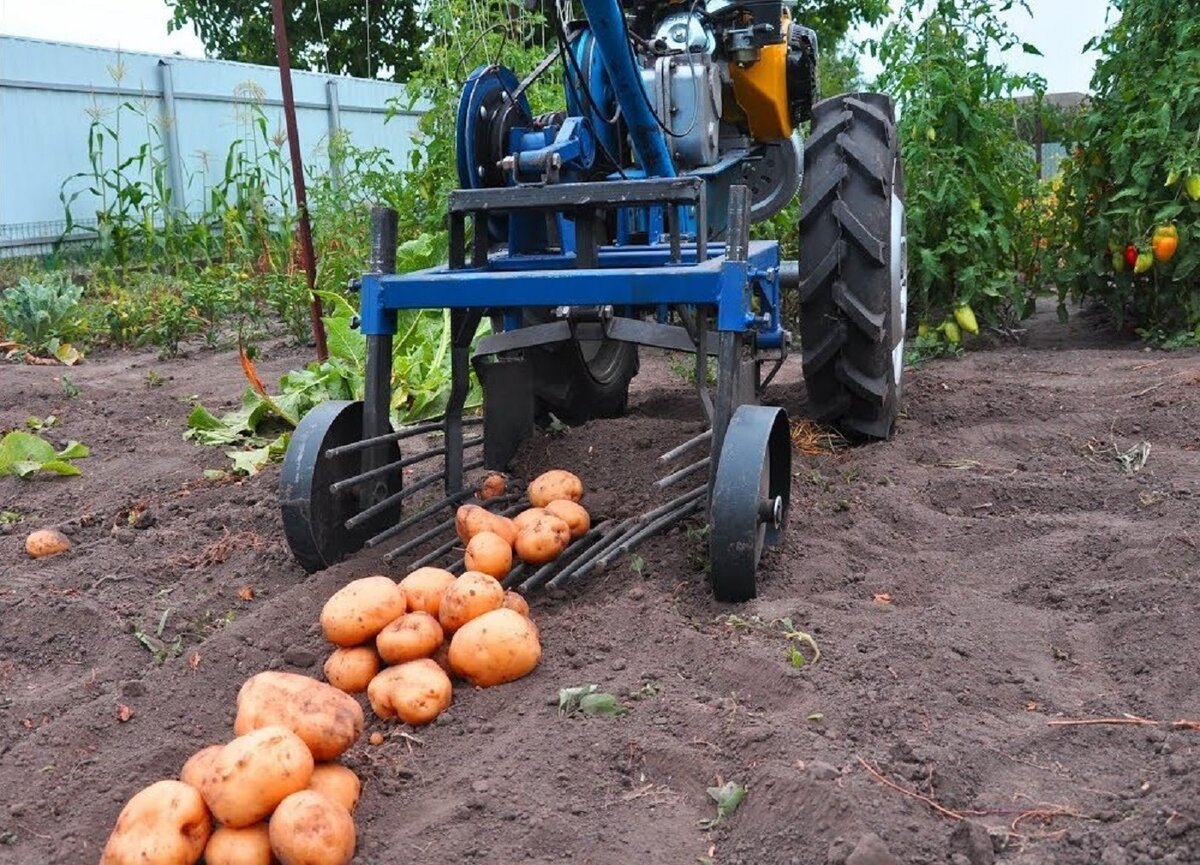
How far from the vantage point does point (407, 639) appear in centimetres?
292

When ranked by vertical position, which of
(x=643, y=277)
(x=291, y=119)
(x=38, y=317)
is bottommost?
(x=38, y=317)

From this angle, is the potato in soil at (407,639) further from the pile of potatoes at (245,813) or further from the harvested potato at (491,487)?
the harvested potato at (491,487)

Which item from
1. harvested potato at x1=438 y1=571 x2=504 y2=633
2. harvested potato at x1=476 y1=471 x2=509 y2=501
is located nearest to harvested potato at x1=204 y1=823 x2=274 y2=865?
harvested potato at x1=438 y1=571 x2=504 y2=633

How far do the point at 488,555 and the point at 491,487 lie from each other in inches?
28.0

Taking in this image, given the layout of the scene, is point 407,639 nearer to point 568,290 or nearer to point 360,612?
point 360,612

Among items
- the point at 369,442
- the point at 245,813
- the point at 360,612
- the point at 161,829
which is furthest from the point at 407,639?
the point at 369,442

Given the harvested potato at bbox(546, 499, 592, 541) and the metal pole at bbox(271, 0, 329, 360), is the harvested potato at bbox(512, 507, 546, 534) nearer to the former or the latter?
the harvested potato at bbox(546, 499, 592, 541)

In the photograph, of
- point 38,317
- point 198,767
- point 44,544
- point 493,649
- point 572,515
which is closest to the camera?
point 198,767

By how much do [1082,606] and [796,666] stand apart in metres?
0.94

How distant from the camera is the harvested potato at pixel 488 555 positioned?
331 centimetres

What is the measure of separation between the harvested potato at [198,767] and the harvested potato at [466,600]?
724mm

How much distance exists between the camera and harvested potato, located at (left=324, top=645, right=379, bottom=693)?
2.95 metres

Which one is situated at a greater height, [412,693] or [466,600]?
[466,600]

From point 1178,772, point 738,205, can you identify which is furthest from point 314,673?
point 1178,772
